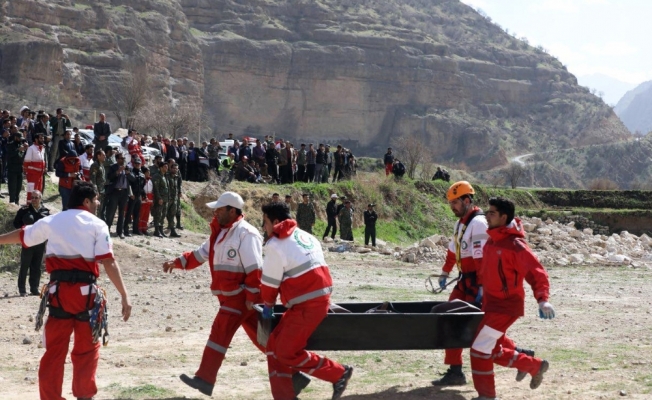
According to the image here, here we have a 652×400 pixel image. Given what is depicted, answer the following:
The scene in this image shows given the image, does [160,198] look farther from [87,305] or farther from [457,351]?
[87,305]

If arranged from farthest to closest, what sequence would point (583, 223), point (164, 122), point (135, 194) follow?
1. point (164, 122)
2. point (583, 223)
3. point (135, 194)

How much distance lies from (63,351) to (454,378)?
3720 millimetres

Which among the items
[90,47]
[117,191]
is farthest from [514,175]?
[117,191]

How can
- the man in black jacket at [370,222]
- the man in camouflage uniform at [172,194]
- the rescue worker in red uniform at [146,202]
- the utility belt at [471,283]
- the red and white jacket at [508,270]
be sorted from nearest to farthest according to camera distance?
the red and white jacket at [508,270], the utility belt at [471,283], the rescue worker in red uniform at [146,202], the man in camouflage uniform at [172,194], the man in black jacket at [370,222]

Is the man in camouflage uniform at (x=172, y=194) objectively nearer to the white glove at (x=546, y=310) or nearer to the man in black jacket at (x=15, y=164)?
the man in black jacket at (x=15, y=164)

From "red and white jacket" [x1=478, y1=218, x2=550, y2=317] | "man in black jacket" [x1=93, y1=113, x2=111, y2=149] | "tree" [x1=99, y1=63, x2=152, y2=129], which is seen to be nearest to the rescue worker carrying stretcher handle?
"red and white jacket" [x1=478, y1=218, x2=550, y2=317]

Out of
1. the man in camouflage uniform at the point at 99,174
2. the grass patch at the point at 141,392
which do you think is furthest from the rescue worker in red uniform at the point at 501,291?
the man in camouflage uniform at the point at 99,174

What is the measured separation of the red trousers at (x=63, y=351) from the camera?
745cm

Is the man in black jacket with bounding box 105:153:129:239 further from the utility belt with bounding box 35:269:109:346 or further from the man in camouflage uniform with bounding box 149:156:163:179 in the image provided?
the utility belt with bounding box 35:269:109:346

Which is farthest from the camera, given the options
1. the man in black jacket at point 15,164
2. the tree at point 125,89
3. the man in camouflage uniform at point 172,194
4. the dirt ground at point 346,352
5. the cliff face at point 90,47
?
the cliff face at point 90,47

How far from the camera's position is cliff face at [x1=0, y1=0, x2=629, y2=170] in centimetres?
10400

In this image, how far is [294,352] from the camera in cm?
775

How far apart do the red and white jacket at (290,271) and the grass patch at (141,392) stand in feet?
5.22

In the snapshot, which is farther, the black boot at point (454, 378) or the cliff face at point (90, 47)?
the cliff face at point (90, 47)
